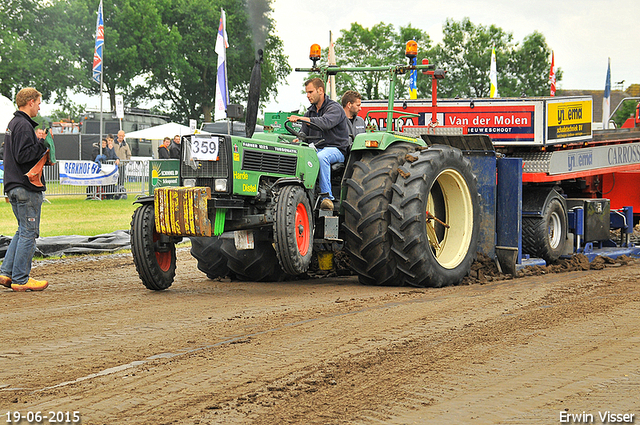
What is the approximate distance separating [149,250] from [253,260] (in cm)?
142

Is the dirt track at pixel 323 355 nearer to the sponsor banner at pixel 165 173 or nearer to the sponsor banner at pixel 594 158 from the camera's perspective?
the sponsor banner at pixel 165 173

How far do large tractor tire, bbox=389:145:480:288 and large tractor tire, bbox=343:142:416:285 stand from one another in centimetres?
9

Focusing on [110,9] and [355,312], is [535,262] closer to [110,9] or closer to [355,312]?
[355,312]

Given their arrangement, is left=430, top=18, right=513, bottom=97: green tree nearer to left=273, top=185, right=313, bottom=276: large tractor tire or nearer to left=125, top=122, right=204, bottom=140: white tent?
left=125, top=122, right=204, bottom=140: white tent

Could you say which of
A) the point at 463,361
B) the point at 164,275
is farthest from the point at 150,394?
the point at 164,275

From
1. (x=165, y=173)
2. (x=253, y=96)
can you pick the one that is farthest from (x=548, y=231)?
(x=165, y=173)

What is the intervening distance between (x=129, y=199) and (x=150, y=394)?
18.7m

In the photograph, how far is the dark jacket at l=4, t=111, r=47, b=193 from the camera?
7.68 metres

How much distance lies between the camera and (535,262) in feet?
31.8

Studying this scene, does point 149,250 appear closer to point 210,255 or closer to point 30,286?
point 210,255

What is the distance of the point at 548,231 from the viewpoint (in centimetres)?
1030

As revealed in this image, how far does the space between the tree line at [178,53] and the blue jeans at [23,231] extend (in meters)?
46.7

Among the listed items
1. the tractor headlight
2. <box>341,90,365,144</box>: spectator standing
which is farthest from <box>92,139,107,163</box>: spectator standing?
the tractor headlight

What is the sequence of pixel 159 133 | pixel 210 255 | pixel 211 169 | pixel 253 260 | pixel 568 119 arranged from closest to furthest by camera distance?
pixel 211 169 → pixel 253 260 → pixel 210 255 → pixel 568 119 → pixel 159 133
